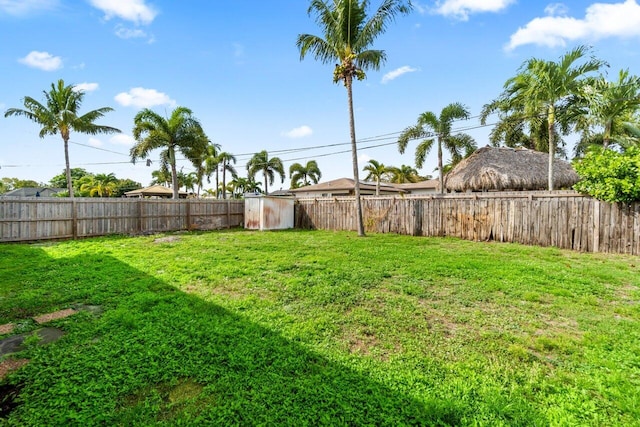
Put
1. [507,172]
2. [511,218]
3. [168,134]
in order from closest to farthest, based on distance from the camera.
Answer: [511,218]
[507,172]
[168,134]

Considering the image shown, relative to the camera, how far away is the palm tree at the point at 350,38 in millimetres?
9750

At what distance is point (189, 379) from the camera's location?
7.09ft

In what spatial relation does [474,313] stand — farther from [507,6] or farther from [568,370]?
[507,6]

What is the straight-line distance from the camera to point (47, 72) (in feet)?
47.2

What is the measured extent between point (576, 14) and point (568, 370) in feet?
37.3

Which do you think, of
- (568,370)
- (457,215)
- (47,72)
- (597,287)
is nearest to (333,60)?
(457,215)

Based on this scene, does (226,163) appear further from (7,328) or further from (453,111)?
(7,328)

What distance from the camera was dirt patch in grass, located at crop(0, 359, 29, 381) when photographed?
219 centimetres

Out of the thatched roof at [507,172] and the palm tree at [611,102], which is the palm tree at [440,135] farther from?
the palm tree at [611,102]

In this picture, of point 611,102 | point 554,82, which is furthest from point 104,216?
point 611,102

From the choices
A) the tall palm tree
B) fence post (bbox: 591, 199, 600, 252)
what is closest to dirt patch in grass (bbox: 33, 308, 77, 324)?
fence post (bbox: 591, 199, 600, 252)

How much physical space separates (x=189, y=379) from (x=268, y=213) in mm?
10998

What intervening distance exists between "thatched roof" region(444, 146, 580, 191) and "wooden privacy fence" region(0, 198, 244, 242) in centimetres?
1250

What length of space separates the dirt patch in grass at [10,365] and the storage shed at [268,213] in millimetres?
10497
